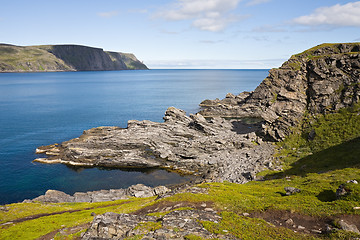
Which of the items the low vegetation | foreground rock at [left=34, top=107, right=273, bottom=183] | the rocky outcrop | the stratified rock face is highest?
the stratified rock face

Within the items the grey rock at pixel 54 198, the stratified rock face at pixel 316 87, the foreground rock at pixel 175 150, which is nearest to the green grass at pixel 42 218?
the grey rock at pixel 54 198

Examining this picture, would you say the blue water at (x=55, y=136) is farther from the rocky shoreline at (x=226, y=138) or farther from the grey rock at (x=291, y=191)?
the grey rock at (x=291, y=191)

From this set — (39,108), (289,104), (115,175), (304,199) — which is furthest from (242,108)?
(39,108)

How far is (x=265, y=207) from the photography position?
87.6 feet

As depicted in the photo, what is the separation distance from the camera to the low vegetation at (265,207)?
867 inches

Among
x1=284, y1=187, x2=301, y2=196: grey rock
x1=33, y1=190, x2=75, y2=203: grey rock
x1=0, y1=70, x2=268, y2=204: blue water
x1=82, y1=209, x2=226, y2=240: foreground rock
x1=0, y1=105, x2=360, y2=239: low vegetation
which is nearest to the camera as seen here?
x1=82, y1=209, x2=226, y2=240: foreground rock

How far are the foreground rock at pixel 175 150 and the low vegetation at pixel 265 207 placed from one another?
1251cm

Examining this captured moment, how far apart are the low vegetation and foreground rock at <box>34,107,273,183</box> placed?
1251cm

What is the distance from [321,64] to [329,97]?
48.8 ft

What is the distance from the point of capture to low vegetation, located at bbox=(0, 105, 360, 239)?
22016 mm

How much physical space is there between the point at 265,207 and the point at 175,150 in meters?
54.5

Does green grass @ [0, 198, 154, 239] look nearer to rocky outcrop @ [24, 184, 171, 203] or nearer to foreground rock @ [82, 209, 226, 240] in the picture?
rocky outcrop @ [24, 184, 171, 203]

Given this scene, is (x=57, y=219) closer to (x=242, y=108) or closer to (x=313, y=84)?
(x=313, y=84)

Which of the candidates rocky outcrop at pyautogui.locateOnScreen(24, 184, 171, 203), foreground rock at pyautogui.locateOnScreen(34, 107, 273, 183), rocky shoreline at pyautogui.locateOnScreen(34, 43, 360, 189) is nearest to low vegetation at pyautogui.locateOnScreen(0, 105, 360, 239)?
rocky outcrop at pyautogui.locateOnScreen(24, 184, 171, 203)
